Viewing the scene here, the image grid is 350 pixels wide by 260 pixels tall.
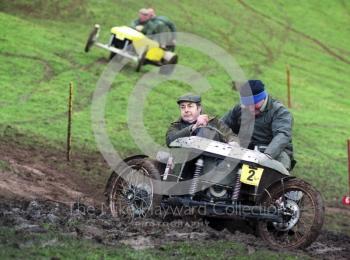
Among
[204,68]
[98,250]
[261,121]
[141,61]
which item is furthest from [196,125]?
[204,68]

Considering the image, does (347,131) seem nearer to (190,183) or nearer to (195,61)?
(195,61)

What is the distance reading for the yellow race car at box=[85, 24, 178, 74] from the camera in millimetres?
25172

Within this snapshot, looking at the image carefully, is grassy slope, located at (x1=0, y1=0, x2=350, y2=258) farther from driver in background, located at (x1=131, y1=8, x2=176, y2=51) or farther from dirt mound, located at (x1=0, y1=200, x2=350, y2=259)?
driver in background, located at (x1=131, y1=8, x2=176, y2=51)

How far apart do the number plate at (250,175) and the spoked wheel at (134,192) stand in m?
1.17

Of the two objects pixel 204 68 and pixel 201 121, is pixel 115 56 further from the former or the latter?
pixel 201 121

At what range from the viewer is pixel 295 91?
2927 cm

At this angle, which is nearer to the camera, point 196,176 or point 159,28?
point 196,176

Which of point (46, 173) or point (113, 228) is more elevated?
point (113, 228)

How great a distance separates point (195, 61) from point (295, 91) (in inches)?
153

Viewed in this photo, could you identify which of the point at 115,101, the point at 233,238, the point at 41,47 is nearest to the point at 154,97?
the point at 115,101

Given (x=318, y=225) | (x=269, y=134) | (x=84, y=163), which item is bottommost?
(x=84, y=163)

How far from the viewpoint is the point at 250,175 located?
32.7 ft

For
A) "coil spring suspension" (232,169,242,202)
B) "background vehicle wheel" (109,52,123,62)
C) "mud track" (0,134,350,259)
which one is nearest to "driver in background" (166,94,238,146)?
"coil spring suspension" (232,169,242,202)

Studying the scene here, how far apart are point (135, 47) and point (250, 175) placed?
15.8m
